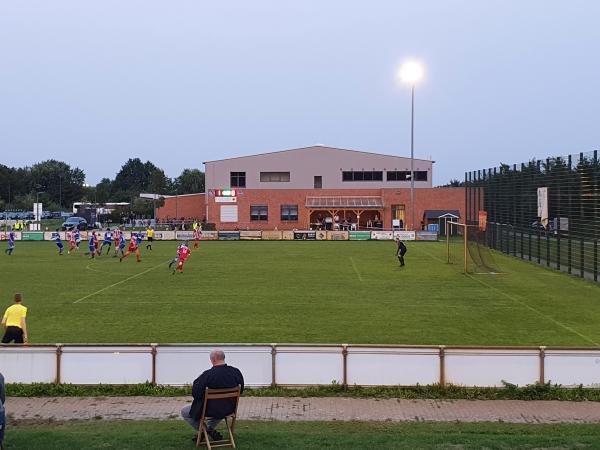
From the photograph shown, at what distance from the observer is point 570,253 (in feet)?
111

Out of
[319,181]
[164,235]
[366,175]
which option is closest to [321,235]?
[164,235]

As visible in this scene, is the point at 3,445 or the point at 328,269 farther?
the point at 328,269

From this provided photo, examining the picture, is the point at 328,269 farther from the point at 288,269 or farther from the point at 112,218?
the point at 112,218

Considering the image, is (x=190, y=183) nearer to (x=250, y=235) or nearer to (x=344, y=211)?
(x=344, y=211)

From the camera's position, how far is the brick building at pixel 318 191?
245 ft

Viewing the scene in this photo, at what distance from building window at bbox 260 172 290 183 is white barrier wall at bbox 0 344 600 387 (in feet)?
224

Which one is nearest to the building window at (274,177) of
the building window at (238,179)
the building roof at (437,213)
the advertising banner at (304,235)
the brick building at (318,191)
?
→ the brick building at (318,191)

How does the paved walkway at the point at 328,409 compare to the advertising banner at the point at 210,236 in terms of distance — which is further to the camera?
the advertising banner at the point at 210,236

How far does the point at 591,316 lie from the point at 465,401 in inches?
422

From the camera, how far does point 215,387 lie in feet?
27.4

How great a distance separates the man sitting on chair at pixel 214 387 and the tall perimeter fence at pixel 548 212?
85.5ft

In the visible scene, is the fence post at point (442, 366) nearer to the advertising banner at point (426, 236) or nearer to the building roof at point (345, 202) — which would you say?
the advertising banner at point (426, 236)

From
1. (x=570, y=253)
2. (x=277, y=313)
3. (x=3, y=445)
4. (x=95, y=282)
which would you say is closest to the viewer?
(x=3, y=445)

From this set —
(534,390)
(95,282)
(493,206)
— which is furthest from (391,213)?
(534,390)
